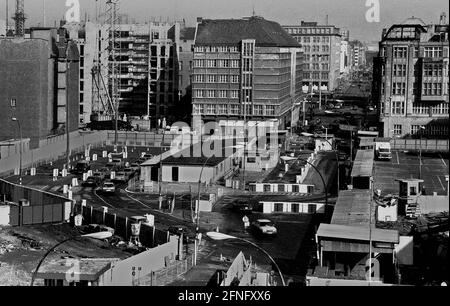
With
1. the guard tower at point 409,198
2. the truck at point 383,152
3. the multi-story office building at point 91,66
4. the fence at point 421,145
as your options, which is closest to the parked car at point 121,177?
the guard tower at point 409,198

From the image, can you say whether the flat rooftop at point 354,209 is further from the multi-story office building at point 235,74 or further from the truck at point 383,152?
the multi-story office building at point 235,74

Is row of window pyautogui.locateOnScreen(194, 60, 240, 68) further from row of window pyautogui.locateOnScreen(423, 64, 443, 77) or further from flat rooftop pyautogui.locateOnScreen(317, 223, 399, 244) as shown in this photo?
flat rooftop pyautogui.locateOnScreen(317, 223, 399, 244)

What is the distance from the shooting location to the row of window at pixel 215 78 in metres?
53.5

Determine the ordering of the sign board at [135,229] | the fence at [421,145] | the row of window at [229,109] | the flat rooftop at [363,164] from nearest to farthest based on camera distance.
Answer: the sign board at [135,229], the flat rooftop at [363,164], the fence at [421,145], the row of window at [229,109]

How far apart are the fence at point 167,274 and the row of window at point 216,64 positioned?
3387cm

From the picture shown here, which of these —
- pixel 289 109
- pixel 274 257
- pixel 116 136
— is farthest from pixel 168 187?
pixel 289 109

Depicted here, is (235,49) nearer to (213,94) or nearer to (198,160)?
(213,94)

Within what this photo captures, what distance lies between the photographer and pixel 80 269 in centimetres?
1630

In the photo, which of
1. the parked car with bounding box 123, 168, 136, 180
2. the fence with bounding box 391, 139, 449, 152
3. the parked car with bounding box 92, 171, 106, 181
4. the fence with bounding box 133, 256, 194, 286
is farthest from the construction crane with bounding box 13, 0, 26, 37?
the fence with bounding box 133, 256, 194, 286

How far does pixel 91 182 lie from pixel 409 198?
1202 cm

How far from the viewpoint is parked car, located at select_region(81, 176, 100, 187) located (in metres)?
32.9

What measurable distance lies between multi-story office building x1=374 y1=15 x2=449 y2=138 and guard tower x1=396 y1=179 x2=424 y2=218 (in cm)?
2068
